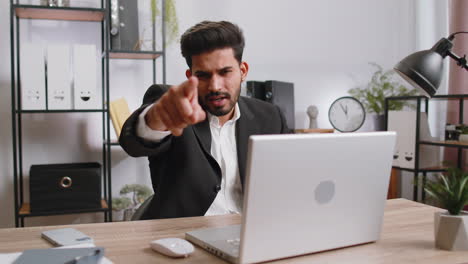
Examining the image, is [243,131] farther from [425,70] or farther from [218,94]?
[425,70]

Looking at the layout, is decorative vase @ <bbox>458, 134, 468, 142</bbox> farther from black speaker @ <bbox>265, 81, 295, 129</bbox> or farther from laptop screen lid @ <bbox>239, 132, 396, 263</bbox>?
laptop screen lid @ <bbox>239, 132, 396, 263</bbox>

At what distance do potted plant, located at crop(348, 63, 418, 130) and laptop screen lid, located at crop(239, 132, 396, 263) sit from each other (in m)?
2.61

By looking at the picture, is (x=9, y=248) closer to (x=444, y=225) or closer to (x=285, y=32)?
(x=444, y=225)

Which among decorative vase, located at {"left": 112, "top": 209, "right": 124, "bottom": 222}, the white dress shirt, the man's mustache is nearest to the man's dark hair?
the man's mustache

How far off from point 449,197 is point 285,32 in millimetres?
2559

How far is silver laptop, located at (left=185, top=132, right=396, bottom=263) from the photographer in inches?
34.1

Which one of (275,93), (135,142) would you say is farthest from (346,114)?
(135,142)

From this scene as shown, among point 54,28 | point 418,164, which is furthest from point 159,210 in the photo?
point 418,164

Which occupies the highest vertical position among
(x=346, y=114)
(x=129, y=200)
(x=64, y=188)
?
(x=346, y=114)

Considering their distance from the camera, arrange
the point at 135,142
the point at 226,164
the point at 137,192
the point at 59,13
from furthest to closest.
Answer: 1. the point at 137,192
2. the point at 59,13
3. the point at 226,164
4. the point at 135,142

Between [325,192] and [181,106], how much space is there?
34 centimetres

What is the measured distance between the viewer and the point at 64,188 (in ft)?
8.44

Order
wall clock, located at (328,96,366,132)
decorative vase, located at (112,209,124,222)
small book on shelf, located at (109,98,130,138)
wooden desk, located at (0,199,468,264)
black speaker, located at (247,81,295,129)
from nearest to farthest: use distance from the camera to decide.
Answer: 1. wooden desk, located at (0,199,468,264)
2. small book on shelf, located at (109,98,130,138)
3. decorative vase, located at (112,209,124,222)
4. black speaker, located at (247,81,295,129)
5. wall clock, located at (328,96,366,132)

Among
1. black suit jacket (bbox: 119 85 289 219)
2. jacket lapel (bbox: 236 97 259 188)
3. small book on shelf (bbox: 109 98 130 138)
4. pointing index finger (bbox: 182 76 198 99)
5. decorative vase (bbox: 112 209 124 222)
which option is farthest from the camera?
decorative vase (bbox: 112 209 124 222)
